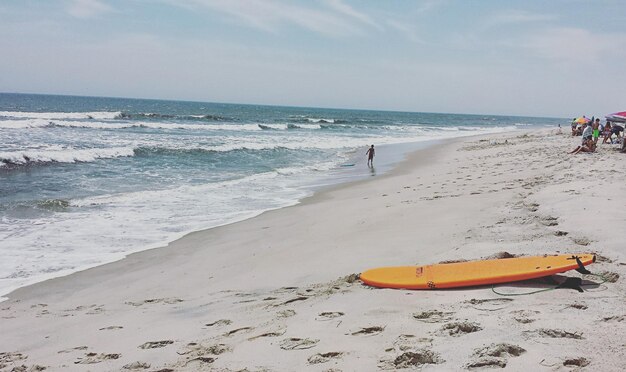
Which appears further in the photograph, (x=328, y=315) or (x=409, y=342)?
(x=328, y=315)

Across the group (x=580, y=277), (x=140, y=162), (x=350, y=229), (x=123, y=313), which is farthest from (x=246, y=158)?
(x=580, y=277)

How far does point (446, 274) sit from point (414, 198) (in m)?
5.60

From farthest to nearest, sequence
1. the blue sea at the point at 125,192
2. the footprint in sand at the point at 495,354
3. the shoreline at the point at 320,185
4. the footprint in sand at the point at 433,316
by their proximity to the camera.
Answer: the blue sea at the point at 125,192 → the shoreline at the point at 320,185 → the footprint in sand at the point at 433,316 → the footprint in sand at the point at 495,354

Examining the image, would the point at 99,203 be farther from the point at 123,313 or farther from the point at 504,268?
the point at 504,268

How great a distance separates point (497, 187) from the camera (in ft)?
31.9

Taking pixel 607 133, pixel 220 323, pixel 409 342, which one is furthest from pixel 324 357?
pixel 607 133

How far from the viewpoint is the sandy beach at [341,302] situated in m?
2.91

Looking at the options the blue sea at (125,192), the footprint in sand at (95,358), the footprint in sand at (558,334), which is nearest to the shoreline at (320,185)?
the blue sea at (125,192)

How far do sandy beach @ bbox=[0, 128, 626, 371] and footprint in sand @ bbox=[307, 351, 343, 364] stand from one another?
17 mm

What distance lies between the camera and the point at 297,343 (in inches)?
128

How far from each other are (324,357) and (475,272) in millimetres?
1762

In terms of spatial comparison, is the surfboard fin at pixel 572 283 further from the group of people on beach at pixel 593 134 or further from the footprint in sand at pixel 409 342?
the group of people on beach at pixel 593 134

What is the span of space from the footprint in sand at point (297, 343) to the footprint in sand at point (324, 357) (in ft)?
0.56

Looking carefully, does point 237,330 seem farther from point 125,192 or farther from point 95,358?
point 125,192
